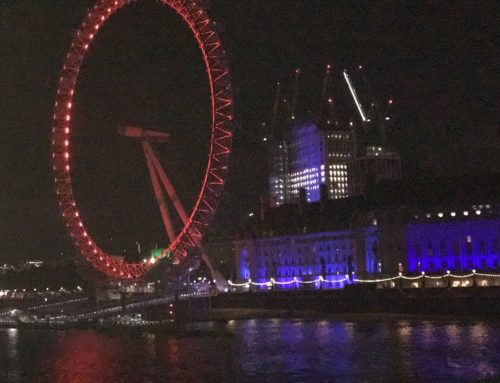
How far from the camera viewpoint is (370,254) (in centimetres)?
9150

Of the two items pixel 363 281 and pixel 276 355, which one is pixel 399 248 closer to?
→ pixel 363 281

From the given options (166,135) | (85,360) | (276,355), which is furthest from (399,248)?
(85,360)

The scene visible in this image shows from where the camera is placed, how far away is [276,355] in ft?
131

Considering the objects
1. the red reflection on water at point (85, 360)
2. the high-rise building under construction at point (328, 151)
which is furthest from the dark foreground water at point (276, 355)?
the high-rise building under construction at point (328, 151)

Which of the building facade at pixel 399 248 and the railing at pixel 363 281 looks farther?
the building facade at pixel 399 248

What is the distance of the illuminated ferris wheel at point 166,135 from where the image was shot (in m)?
57.3

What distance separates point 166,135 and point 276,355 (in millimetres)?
31585

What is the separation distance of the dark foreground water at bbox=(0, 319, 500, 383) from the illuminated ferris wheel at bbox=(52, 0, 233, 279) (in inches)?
313

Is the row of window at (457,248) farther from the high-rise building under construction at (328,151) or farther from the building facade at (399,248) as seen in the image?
the high-rise building under construction at (328,151)

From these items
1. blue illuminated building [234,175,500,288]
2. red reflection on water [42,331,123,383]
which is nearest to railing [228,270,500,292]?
blue illuminated building [234,175,500,288]

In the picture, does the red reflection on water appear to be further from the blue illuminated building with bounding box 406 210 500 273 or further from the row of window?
the row of window

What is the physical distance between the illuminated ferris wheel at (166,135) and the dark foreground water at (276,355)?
7943mm

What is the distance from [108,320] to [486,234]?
1299 inches

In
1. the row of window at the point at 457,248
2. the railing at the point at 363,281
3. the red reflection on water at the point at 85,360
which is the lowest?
the red reflection on water at the point at 85,360
